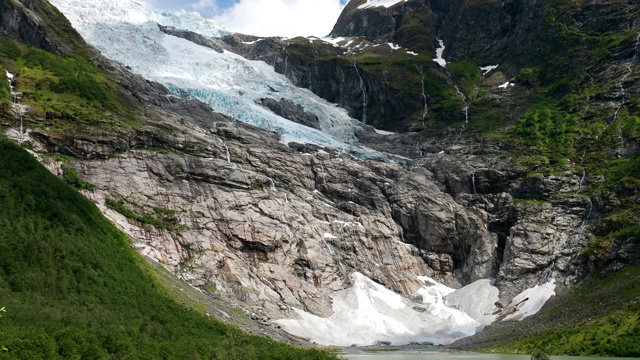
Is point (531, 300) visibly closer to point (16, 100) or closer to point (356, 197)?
point (356, 197)

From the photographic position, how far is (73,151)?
4555 inches

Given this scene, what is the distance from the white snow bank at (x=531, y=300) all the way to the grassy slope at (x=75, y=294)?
56242 millimetres

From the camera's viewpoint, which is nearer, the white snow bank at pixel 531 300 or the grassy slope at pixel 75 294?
the grassy slope at pixel 75 294

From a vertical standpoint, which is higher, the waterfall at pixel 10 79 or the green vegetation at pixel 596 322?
the waterfall at pixel 10 79

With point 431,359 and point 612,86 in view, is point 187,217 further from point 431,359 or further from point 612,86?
point 612,86

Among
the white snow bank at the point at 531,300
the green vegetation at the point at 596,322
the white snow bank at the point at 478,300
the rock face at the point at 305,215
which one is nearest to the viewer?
the green vegetation at the point at 596,322

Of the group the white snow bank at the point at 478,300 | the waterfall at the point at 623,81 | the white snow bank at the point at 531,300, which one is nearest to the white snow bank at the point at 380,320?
the white snow bank at the point at 478,300

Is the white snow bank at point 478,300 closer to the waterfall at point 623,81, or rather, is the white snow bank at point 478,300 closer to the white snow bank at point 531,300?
the white snow bank at point 531,300

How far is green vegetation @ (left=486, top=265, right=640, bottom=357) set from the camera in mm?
75750

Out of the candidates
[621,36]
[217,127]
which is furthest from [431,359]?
[621,36]

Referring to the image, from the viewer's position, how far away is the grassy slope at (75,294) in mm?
52438

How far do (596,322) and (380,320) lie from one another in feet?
141

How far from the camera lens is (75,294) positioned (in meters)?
63.3

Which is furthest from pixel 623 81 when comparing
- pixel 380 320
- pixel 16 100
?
pixel 16 100
